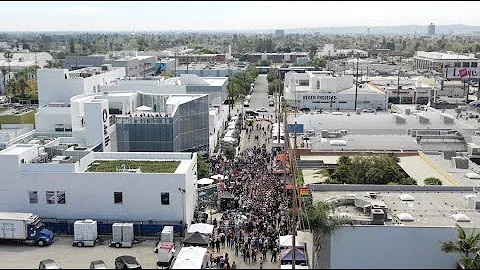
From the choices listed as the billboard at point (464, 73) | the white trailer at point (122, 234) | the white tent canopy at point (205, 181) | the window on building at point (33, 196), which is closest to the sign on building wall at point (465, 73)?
the billboard at point (464, 73)

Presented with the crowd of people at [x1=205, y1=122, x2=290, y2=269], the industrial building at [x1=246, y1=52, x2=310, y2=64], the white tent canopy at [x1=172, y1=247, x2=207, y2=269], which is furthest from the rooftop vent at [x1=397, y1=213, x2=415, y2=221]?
the industrial building at [x1=246, y1=52, x2=310, y2=64]

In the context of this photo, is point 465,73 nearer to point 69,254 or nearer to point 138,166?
point 138,166

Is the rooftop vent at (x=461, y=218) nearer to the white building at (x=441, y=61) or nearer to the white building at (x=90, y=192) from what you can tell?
the white building at (x=90, y=192)

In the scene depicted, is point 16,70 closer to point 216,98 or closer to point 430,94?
point 216,98

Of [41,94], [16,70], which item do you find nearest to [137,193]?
[41,94]

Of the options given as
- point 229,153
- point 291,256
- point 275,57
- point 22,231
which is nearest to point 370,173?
point 291,256

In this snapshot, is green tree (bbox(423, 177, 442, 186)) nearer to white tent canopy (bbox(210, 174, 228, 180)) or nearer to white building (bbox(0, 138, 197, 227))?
white tent canopy (bbox(210, 174, 228, 180))
